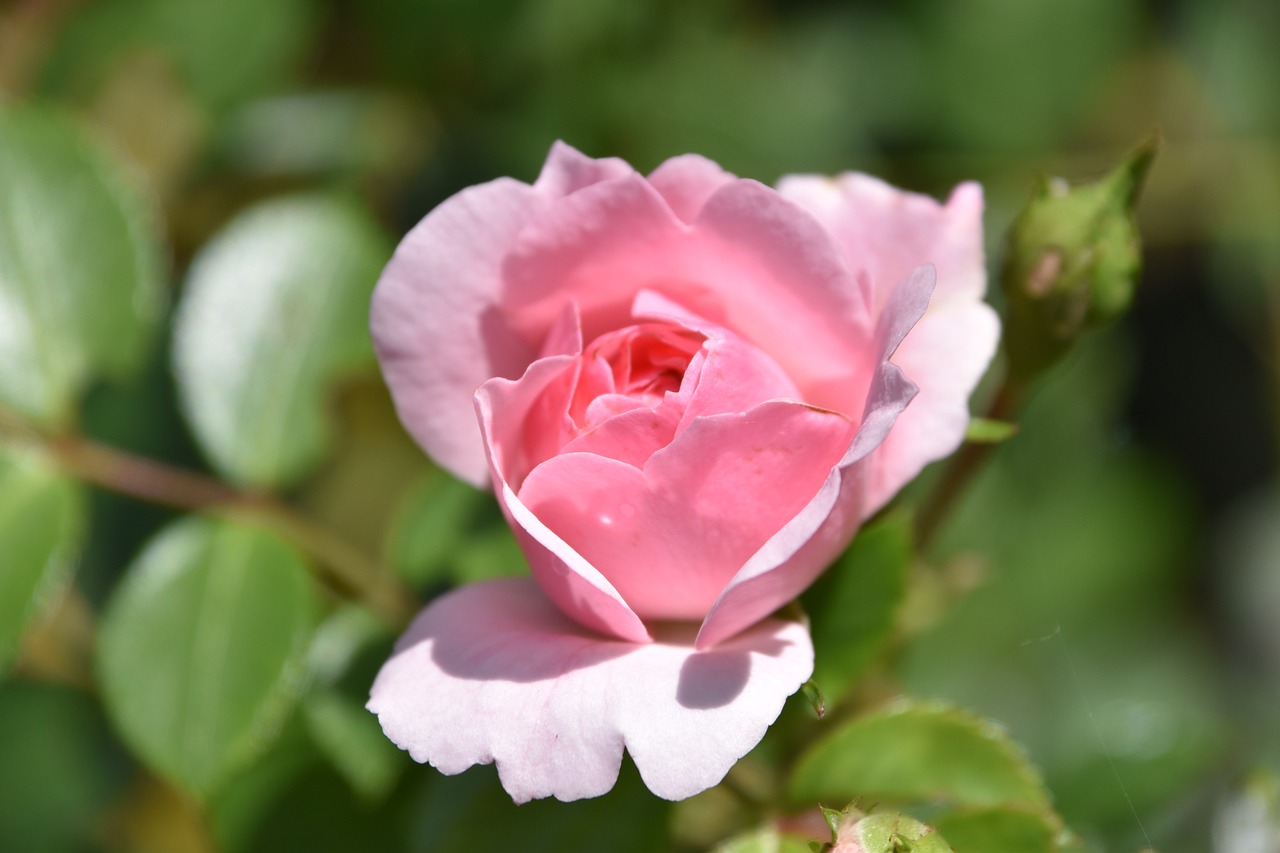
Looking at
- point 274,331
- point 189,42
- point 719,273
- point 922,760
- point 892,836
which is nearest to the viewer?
point 892,836

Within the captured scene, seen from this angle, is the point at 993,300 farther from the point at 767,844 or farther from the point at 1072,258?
the point at 767,844

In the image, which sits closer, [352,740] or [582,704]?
[582,704]

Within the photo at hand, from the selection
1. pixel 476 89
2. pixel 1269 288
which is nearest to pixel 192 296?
pixel 476 89

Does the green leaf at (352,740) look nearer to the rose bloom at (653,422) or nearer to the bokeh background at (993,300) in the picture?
the bokeh background at (993,300)

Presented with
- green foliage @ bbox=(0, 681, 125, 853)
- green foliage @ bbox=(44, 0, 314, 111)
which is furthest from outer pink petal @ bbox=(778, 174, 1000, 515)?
green foliage @ bbox=(0, 681, 125, 853)

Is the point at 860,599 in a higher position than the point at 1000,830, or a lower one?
higher

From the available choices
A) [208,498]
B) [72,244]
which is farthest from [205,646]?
[72,244]

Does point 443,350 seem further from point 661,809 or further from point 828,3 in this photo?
point 828,3
